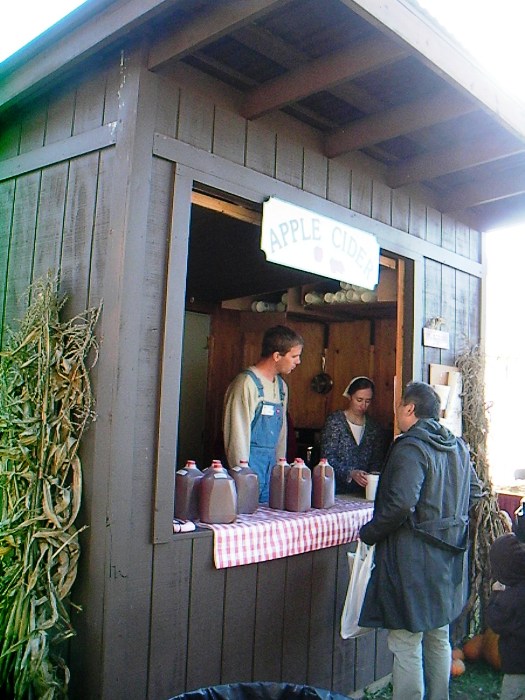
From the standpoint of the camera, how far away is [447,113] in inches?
131

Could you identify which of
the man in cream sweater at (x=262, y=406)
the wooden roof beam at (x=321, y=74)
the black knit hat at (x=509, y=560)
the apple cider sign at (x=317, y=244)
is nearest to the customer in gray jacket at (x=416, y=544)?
the black knit hat at (x=509, y=560)

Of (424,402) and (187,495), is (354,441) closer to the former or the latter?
(424,402)

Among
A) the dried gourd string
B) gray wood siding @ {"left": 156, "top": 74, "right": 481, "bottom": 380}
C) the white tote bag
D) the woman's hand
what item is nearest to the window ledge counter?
the white tote bag

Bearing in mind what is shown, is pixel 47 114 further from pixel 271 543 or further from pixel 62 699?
pixel 62 699

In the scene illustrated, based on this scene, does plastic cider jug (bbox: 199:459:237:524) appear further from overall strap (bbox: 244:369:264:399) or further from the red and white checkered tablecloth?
overall strap (bbox: 244:369:264:399)

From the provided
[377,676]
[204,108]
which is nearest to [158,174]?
[204,108]

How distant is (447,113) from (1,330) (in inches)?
102

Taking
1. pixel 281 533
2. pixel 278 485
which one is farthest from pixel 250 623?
pixel 278 485

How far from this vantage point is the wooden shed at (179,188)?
2732 mm

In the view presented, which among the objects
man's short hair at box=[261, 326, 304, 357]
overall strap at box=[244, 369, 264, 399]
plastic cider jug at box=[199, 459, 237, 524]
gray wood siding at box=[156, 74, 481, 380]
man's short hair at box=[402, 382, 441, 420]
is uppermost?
gray wood siding at box=[156, 74, 481, 380]

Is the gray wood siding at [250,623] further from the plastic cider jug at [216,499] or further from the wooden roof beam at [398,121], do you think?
the wooden roof beam at [398,121]

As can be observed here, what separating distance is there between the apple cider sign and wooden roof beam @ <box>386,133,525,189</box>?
52 centimetres

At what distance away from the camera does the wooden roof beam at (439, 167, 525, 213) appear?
14.5 feet

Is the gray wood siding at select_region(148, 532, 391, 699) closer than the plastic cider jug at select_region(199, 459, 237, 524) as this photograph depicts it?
Yes
